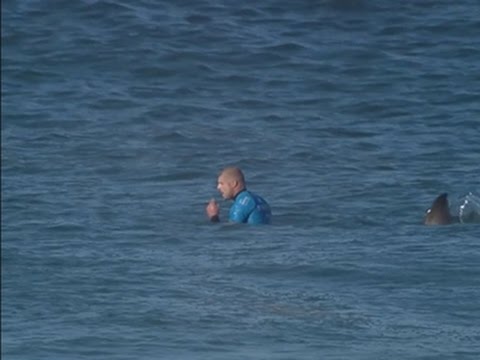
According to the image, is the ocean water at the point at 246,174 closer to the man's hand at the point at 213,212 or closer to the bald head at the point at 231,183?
the man's hand at the point at 213,212

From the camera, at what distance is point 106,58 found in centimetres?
1831

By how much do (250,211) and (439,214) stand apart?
1.43 meters

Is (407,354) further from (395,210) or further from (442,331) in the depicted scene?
(395,210)

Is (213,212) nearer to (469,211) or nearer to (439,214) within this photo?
(439,214)

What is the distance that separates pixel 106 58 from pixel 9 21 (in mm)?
1157

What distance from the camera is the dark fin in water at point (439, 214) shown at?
1179 cm

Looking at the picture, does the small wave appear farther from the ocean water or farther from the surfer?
the surfer

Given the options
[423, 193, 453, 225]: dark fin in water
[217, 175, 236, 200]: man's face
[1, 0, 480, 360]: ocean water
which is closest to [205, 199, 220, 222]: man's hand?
[1, 0, 480, 360]: ocean water

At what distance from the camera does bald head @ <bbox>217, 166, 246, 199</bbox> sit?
12617 millimetres

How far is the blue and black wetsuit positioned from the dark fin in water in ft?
3.97

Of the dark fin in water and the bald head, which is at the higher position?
the bald head

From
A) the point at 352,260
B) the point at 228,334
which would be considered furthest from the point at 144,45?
the point at 228,334

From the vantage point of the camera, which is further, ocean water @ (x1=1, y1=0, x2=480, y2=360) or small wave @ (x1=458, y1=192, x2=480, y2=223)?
small wave @ (x1=458, y1=192, x2=480, y2=223)

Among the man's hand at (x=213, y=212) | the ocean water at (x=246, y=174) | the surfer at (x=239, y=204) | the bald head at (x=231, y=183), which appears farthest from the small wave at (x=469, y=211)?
the man's hand at (x=213, y=212)
